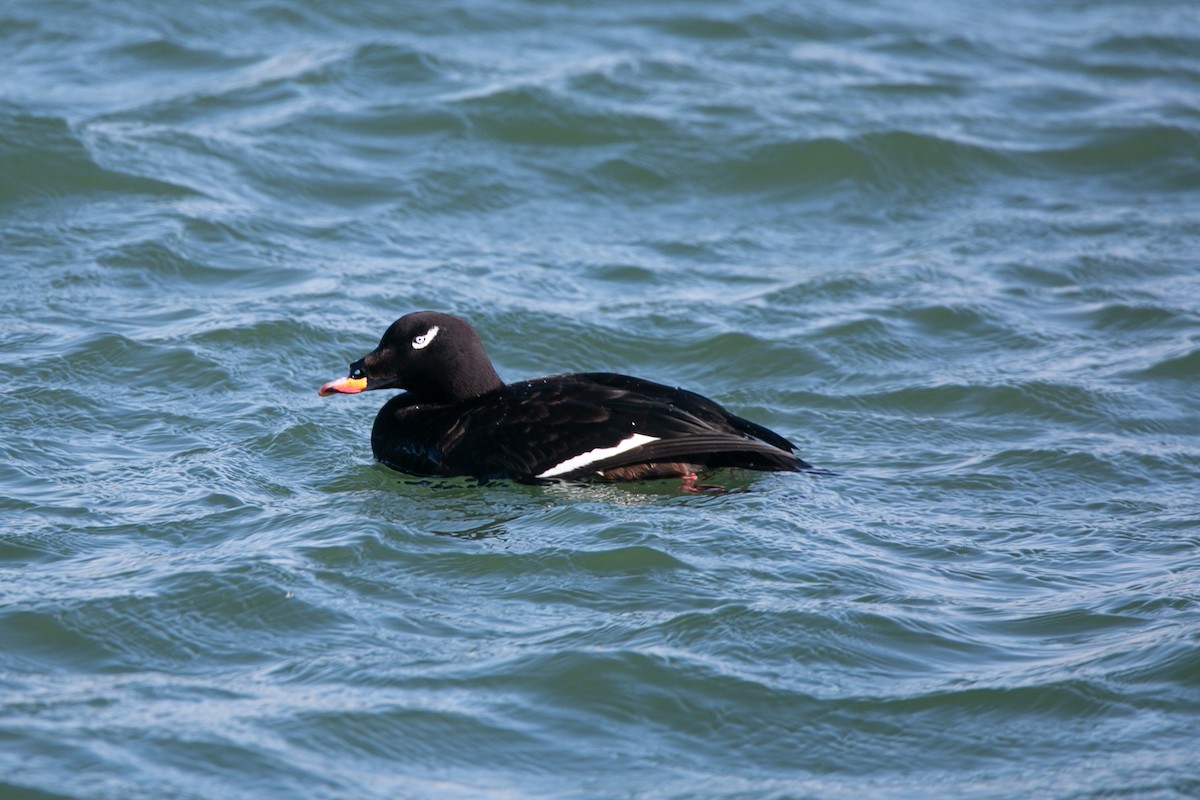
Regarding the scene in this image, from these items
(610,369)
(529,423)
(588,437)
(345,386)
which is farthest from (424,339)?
(610,369)

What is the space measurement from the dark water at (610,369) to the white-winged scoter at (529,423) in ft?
0.46

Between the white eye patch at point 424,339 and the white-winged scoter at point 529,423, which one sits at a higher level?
the white eye patch at point 424,339

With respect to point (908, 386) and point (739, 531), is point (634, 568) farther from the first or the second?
point (908, 386)

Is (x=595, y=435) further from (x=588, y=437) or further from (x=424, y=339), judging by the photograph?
(x=424, y=339)

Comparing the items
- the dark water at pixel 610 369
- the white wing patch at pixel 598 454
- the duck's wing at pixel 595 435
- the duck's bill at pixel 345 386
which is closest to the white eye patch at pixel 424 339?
the duck's bill at pixel 345 386

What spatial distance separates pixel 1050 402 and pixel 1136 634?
2.56 meters

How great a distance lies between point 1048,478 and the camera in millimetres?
6672

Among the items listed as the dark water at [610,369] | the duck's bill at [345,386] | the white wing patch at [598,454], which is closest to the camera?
the dark water at [610,369]

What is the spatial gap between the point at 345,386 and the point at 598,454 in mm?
1184

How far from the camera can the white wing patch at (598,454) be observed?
6.18 metres

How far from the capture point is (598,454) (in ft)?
20.3

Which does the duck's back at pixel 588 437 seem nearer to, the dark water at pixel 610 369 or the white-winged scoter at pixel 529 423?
the white-winged scoter at pixel 529 423

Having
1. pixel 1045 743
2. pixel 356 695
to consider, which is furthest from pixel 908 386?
pixel 356 695

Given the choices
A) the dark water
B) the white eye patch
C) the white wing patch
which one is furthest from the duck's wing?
the white eye patch
